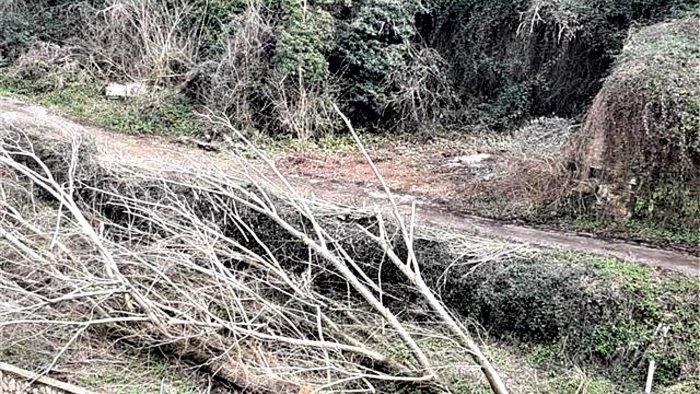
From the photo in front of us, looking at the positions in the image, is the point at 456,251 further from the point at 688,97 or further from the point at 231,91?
the point at 231,91

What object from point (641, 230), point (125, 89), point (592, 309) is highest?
point (641, 230)

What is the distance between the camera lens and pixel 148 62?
16078 mm

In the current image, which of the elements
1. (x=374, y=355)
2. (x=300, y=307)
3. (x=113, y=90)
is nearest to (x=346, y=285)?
(x=300, y=307)

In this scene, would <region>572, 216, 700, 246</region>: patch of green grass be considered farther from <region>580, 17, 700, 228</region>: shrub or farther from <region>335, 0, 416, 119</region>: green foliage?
<region>335, 0, 416, 119</region>: green foliage

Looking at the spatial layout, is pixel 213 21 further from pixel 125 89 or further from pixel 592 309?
pixel 592 309

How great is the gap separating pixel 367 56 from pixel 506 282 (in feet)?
26.1

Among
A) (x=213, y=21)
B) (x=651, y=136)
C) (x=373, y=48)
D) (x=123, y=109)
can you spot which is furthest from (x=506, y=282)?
(x=123, y=109)

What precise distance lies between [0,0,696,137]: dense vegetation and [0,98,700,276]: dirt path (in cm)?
156

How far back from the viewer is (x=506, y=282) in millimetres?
8828

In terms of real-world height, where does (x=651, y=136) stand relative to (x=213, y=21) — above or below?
below

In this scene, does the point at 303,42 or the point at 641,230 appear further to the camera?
the point at 303,42

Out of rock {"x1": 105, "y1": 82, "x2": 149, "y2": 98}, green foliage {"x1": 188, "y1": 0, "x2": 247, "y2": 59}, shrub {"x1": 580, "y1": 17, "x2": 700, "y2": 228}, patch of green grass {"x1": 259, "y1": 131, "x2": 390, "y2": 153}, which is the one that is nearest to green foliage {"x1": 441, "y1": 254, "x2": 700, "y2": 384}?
Result: shrub {"x1": 580, "y1": 17, "x2": 700, "y2": 228}

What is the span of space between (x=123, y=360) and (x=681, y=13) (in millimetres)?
11613

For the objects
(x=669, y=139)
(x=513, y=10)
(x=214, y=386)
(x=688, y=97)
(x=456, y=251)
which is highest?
(x=513, y=10)
